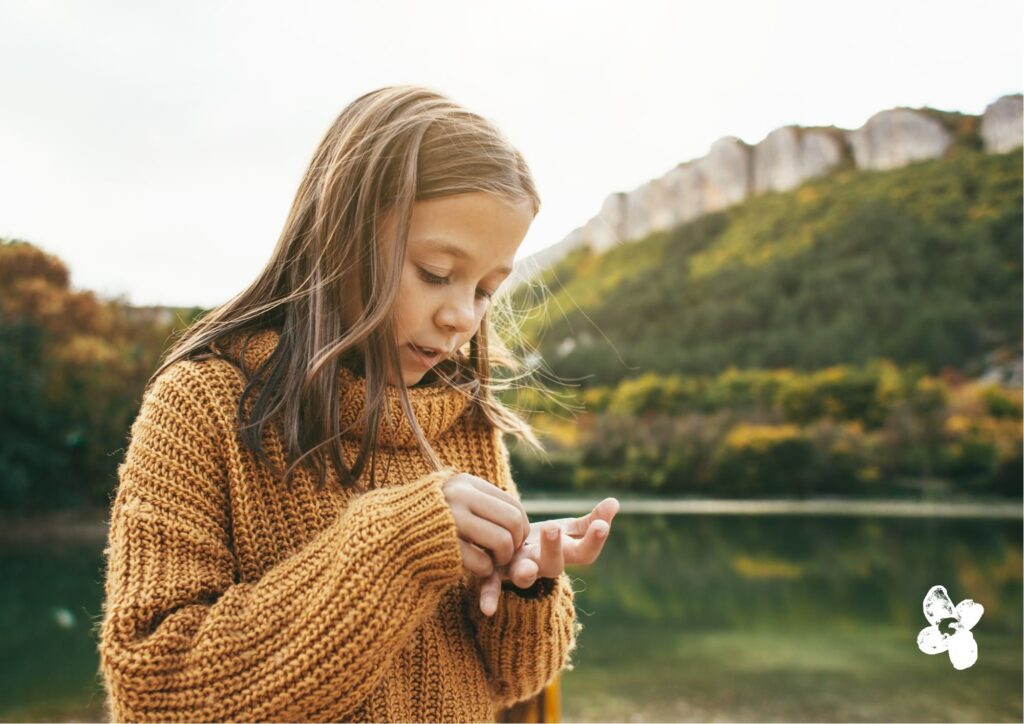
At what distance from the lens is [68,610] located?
707 cm

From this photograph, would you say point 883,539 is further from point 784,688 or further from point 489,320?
point 489,320

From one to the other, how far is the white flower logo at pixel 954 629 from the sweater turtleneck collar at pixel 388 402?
0.61 metres

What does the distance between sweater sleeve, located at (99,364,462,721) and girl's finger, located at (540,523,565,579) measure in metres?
0.07

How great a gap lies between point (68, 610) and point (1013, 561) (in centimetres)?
863

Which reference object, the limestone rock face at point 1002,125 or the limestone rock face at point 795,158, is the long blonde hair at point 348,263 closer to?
the limestone rock face at point 1002,125

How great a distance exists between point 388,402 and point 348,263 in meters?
0.13

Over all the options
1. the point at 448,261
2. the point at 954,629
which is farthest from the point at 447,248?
the point at 954,629

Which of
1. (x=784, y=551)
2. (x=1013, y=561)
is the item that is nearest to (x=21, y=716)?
(x=784, y=551)

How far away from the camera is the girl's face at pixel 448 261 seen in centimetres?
75

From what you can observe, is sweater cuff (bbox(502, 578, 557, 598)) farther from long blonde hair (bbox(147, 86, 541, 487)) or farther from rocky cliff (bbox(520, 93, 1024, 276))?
rocky cliff (bbox(520, 93, 1024, 276))

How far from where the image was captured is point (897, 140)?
42.9 ft

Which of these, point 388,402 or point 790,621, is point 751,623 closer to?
point 790,621

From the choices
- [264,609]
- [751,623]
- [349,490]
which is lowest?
[264,609]

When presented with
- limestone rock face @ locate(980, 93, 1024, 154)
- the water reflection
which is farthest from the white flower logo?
limestone rock face @ locate(980, 93, 1024, 154)
